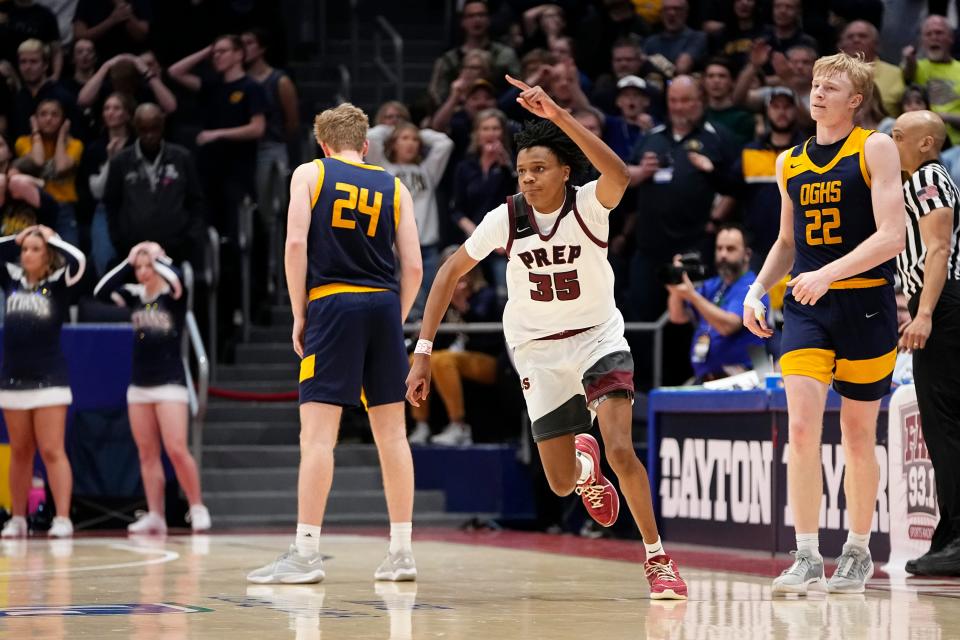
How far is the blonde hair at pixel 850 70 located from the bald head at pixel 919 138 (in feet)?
3.16

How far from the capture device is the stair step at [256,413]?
13.3m

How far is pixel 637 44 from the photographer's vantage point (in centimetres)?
1447

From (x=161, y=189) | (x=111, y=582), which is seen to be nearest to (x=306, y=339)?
(x=111, y=582)

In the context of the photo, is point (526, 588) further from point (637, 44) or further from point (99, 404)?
point (637, 44)

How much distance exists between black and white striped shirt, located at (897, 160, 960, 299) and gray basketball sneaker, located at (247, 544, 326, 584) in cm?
315

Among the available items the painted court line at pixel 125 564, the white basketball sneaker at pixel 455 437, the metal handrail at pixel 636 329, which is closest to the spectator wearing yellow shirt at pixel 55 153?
the metal handrail at pixel 636 329

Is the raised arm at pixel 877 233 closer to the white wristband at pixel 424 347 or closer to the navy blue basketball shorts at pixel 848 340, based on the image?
the navy blue basketball shorts at pixel 848 340

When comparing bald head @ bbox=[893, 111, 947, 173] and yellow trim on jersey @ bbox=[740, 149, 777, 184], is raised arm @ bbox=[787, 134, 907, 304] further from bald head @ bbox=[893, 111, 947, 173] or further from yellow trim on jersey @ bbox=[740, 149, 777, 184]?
yellow trim on jersey @ bbox=[740, 149, 777, 184]

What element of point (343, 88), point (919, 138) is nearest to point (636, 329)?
point (919, 138)

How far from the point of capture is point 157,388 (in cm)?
1157

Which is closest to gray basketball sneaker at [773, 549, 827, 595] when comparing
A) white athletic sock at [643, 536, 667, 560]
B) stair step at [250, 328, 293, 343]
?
white athletic sock at [643, 536, 667, 560]

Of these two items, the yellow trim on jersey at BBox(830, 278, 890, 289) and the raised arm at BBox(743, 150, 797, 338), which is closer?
the yellow trim on jersey at BBox(830, 278, 890, 289)

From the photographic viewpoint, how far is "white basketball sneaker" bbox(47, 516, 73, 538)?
36.4ft

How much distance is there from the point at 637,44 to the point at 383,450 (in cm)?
783
